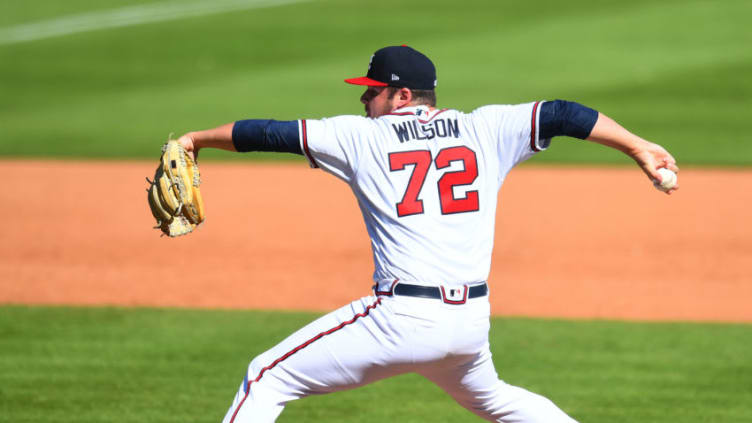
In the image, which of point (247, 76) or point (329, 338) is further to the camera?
point (247, 76)

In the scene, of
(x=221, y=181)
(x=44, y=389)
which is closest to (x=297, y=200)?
(x=221, y=181)

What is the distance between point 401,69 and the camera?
4137 mm

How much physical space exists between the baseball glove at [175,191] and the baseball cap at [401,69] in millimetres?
791

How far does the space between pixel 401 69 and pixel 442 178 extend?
0.49m

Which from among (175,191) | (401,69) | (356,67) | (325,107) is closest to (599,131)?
(401,69)

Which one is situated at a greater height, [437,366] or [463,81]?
[463,81]

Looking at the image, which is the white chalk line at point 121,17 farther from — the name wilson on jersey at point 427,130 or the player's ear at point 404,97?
the name wilson on jersey at point 427,130

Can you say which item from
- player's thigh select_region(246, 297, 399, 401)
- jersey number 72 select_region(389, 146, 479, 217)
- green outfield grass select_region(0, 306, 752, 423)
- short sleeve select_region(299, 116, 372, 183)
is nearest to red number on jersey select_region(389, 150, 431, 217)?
jersey number 72 select_region(389, 146, 479, 217)

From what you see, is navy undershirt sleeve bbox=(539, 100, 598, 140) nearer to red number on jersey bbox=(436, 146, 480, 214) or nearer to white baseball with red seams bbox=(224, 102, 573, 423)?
white baseball with red seams bbox=(224, 102, 573, 423)

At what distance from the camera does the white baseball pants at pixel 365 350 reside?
393cm

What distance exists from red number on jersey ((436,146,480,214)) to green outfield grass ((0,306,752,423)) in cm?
212

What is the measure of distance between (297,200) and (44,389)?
Result: 6425 mm

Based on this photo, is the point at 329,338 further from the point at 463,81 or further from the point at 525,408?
the point at 463,81

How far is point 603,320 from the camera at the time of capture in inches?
317
